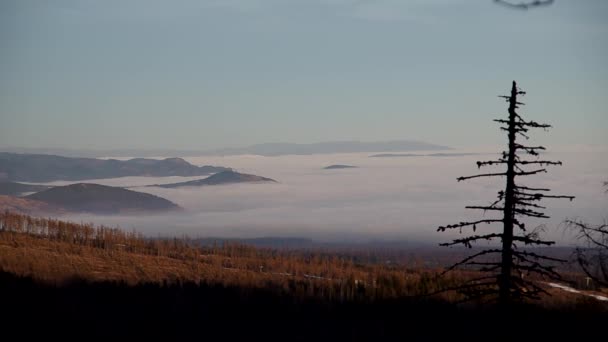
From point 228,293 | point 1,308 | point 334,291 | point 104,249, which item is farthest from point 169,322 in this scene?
point 104,249

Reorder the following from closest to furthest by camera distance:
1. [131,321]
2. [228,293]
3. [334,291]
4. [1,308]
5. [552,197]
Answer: [1,308], [131,321], [552,197], [228,293], [334,291]

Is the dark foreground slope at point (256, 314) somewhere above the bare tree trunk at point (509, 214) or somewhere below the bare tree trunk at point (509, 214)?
below

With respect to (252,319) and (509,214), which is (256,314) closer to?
(252,319)

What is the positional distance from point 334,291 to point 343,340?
2259 centimetres

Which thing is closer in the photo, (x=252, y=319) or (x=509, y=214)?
(x=252, y=319)

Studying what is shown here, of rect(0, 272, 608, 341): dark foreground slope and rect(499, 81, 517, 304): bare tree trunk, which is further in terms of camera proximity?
rect(499, 81, 517, 304): bare tree trunk

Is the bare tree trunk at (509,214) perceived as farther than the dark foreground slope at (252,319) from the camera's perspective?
Yes

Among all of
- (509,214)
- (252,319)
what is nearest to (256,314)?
(252,319)

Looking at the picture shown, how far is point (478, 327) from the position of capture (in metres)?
27.9

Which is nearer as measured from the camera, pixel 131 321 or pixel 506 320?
pixel 131 321

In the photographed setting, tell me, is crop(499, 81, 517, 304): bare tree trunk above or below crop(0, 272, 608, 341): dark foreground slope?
above

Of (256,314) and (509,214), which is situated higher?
(509,214)

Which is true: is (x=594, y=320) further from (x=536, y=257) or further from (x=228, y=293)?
(x=228, y=293)

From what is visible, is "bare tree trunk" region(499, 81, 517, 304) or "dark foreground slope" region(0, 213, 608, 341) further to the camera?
"bare tree trunk" region(499, 81, 517, 304)
